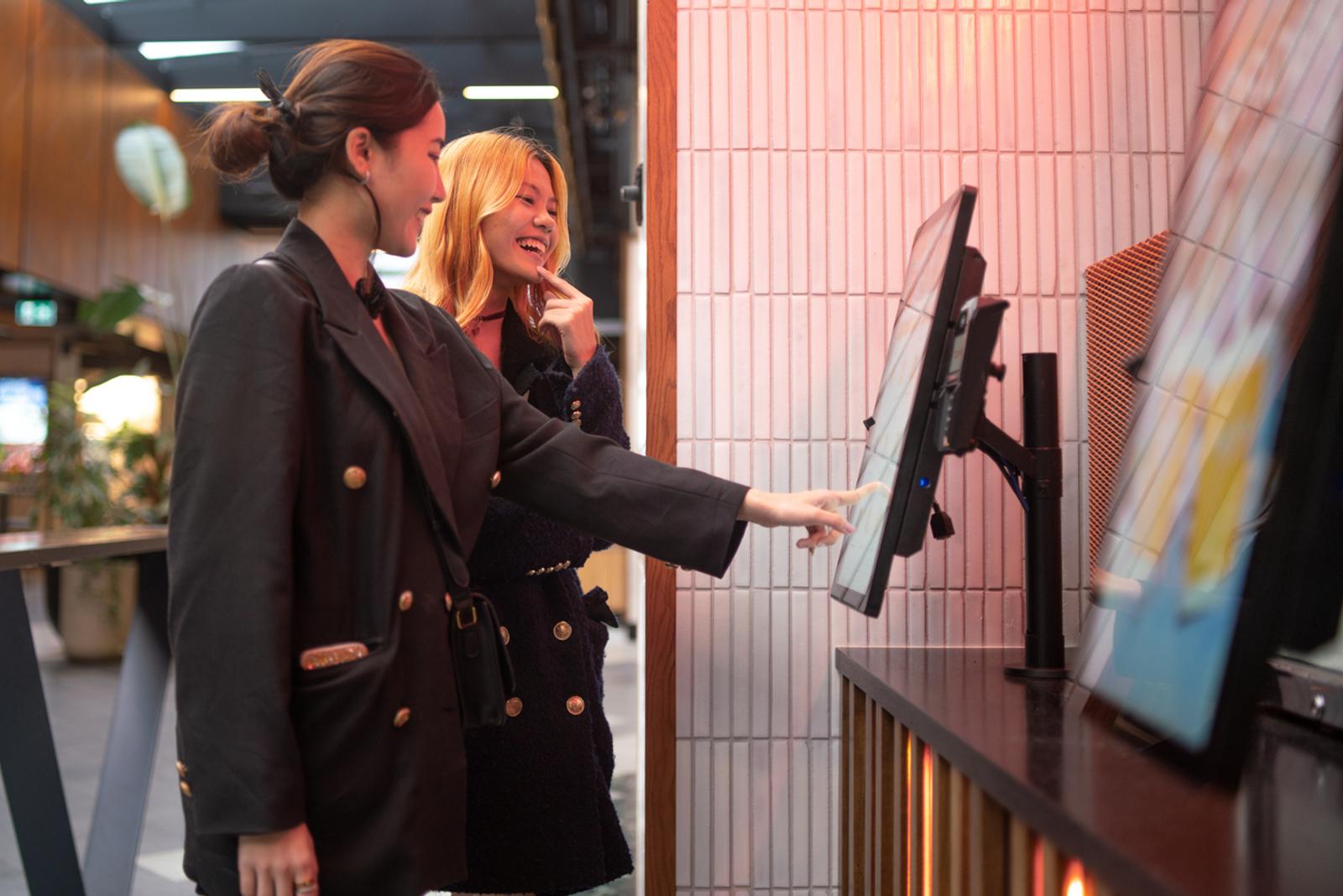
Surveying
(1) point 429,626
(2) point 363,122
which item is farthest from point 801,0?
(1) point 429,626

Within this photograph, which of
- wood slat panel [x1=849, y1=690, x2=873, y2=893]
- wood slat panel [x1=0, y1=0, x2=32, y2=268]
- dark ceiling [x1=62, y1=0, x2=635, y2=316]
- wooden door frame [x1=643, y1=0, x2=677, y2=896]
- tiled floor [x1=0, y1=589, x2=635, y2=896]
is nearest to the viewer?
wood slat panel [x1=849, y1=690, x2=873, y2=893]

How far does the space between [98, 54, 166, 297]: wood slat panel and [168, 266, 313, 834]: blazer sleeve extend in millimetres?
7906

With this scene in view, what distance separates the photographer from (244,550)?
110cm

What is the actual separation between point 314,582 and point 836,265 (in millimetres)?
1204

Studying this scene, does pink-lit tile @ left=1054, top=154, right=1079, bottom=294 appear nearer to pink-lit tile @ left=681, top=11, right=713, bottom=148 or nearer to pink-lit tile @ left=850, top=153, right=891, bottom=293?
pink-lit tile @ left=850, top=153, right=891, bottom=293

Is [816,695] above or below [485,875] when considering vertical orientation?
above

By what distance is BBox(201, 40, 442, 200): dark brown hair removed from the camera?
1.28 meters

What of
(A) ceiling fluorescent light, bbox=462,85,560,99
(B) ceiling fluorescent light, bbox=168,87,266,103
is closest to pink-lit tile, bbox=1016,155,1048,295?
(A) ceiling fluorescent light, bbox=462,85,560,99

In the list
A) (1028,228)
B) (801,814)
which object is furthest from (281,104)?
(801,814)

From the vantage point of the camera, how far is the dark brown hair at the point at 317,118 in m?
1.28

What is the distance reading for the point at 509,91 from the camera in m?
8.06

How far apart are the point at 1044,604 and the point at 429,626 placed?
2.96ft

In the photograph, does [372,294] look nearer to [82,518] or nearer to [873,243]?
[873,243]

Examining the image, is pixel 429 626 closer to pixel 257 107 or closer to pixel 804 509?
pixel 804 509
